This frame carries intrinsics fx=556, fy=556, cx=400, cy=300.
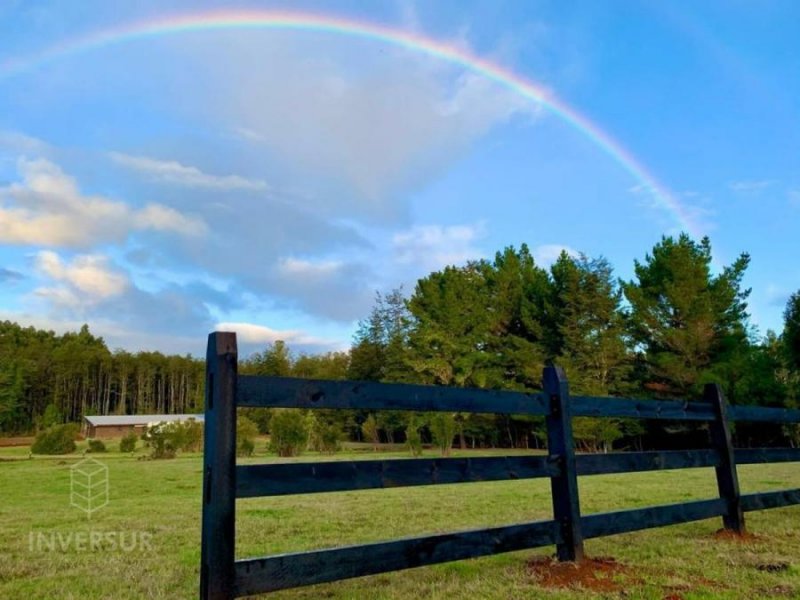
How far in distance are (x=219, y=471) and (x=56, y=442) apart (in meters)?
30.1

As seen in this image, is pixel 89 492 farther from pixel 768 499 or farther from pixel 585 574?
pixel 768 499

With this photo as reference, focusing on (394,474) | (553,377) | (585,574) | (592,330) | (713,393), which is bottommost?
(585,574)

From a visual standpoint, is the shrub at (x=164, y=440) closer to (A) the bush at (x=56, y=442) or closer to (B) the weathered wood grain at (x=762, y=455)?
(A) the bush at (x=56, y=442)

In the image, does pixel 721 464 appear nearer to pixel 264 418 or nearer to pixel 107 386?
pixel 264 418

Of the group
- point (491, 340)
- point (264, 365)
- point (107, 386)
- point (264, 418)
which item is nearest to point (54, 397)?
point (107, 386)

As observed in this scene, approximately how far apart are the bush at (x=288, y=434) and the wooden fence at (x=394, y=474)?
71.7 ft

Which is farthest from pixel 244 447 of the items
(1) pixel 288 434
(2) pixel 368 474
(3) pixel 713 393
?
(2) pixel 368 474

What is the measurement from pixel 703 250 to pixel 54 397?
8041cm

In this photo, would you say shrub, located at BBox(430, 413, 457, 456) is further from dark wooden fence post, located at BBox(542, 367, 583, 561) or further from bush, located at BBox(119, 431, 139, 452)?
dark wooden fence post, located at BBox(542, 367, 583, 561)

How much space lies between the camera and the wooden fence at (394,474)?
2.60 m

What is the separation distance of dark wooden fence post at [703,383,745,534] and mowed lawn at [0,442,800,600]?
22cm

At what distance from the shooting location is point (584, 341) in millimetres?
37469

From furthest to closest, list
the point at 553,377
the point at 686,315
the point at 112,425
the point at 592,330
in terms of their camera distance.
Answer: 1. the point at 112,425
2. the point at 592,330
3. the point at 686,315
4. the point at 553,377

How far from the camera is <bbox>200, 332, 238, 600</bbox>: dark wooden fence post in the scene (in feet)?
8.24
